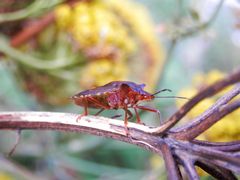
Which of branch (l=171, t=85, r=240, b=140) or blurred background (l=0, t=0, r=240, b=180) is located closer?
branch (l=171, t=85, r=240, b=140)

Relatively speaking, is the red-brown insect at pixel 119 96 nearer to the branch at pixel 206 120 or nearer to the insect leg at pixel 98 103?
the insect leg at pixel 98 103

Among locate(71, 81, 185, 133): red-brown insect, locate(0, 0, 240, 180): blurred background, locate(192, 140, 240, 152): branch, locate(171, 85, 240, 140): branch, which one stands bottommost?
locate(192, 140, 240, 152): branch

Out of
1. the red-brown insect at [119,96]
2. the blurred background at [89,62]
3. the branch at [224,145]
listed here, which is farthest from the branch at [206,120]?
the blurred background at [89,62]

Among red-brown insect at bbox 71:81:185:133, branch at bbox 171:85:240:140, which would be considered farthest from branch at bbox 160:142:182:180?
red-brown insect at bbox 71:81:185:133

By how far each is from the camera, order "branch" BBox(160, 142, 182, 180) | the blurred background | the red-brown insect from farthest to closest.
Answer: the blurred background → the red-brown insect → "branch" BBox(160, 142, 182, 180)

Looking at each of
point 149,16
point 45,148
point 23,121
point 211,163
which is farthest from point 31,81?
point 211,163

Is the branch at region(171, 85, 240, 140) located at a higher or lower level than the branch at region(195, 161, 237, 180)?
higher

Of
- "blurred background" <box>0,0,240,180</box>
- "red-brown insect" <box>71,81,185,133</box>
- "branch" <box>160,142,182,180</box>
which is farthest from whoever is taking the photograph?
"blurred background" <box>0,0,240,180</box>

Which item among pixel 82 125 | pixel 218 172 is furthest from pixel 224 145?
pixel 82 125

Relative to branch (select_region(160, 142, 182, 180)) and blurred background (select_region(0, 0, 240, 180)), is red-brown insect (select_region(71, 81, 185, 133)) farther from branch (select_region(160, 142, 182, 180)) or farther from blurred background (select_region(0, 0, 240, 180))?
blurred background (select_region(0, 0, 240, 180))
